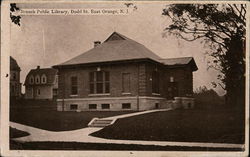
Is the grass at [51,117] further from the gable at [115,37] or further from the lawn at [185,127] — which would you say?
the gable at [115,37]

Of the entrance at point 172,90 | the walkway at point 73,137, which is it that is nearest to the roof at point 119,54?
the entrance at point 172,90

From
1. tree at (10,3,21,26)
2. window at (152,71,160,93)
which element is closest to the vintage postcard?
tree at (10,3,21,26)

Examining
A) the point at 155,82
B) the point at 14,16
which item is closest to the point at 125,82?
the point at 155,82

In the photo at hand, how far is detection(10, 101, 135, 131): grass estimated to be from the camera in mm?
6641

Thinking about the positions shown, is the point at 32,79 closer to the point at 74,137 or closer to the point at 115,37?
the point at 74,137

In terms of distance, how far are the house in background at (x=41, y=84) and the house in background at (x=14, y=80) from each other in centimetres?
15

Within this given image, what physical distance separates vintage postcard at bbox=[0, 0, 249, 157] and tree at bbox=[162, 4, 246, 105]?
0.05 feet

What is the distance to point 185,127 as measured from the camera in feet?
21.2

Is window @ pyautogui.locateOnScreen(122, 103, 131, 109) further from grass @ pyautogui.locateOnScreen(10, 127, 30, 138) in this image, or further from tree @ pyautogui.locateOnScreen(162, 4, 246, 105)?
grass @ pyautogui.locateOnScreen(10, 127, 30, 138)

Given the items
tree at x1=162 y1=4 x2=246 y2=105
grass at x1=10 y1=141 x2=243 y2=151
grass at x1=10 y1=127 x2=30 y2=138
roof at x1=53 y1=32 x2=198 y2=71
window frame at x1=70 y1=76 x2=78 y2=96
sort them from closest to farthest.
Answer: grass at x1=10 y1=141 x2=243 y2=151
tree at x1=162 y1=4 x2=246 y2=105
grass at x1=10 y1=127 x2=30 y2=138
roof at x1=53 y1=32 x2=198 y2=71
window frame at x1=70 y1=76 x2=78 y2=96

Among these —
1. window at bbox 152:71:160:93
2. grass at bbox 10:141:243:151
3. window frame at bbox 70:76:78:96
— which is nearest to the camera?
grass at bbox 10:141:243:151

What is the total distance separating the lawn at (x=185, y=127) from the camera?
6344mm

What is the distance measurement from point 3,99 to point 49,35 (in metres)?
1.23

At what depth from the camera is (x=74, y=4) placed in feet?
21.1
